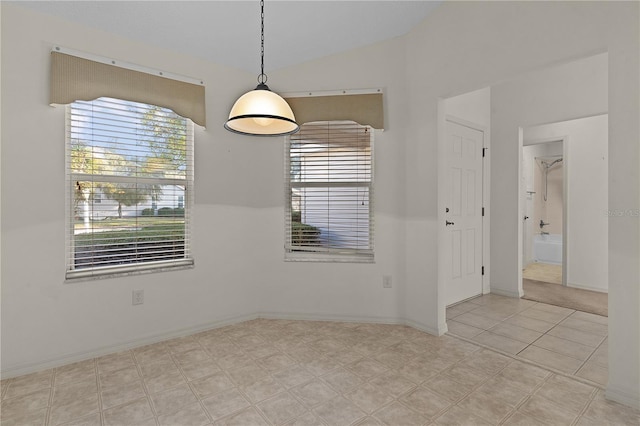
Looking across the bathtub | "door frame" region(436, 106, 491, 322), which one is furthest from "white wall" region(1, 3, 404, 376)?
the bathtub

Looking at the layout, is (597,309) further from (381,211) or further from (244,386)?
(244,386)

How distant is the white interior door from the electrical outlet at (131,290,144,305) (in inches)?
124

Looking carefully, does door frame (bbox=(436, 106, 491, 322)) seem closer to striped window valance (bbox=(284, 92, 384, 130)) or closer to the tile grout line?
the tile grout line

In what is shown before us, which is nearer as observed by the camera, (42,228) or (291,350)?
(42,228)

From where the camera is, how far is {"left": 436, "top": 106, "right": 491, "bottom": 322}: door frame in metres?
2.94

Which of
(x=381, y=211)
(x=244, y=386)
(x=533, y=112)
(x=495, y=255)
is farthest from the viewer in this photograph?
(x=495, y=255)

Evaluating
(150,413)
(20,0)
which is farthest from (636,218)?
(20,0)

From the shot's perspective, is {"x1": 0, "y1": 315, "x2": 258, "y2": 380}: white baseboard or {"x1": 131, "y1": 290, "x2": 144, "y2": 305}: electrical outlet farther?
{"x1": 131, "y1": 290, "x2": 144, "y2": 305}: electrical outlet

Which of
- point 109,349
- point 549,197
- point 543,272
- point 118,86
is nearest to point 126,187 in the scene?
point 118,86

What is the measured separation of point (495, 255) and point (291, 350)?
310 centimetres

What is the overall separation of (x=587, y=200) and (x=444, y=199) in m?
2.86

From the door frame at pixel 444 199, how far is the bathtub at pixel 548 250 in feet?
9.56

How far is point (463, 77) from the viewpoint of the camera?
8.81 feet

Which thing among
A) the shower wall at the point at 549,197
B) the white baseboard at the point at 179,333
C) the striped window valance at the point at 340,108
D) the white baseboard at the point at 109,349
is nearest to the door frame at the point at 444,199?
the white baseboard at the point at 179,333
